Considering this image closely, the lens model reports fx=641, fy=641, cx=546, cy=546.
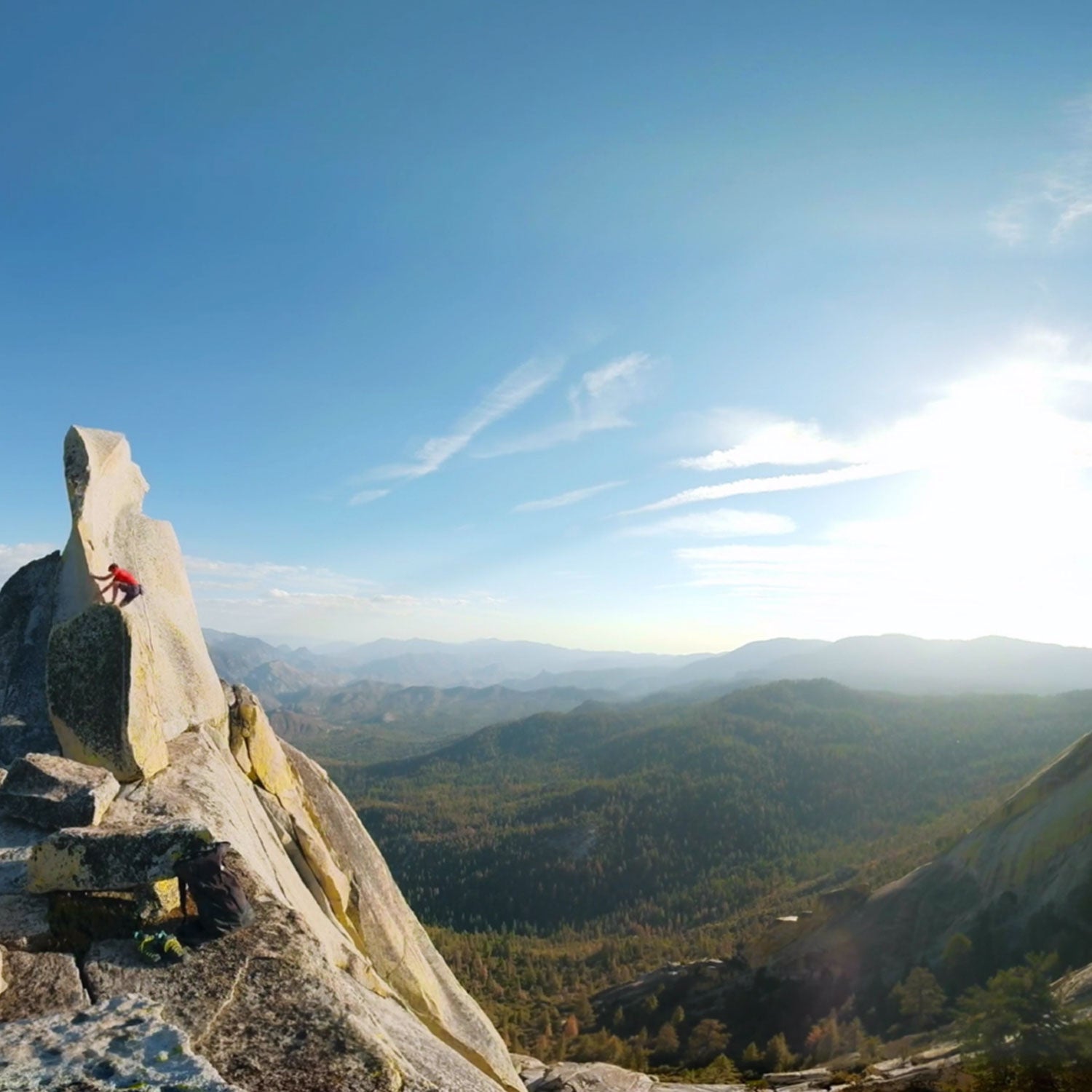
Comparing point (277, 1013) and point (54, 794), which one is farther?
point (54, 794)

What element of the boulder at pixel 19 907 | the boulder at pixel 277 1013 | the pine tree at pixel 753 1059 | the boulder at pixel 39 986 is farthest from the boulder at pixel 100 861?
the pine tree at pixel 753 1059

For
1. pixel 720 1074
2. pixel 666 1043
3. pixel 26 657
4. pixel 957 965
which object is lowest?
pixel 666 1043

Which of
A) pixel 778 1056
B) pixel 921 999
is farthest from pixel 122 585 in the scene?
pixel 778 1056

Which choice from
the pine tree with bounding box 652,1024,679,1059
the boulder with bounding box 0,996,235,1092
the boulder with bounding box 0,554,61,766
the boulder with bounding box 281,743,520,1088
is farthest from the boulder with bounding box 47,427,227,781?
the pine tree with bounding box 652,1024,679,1059

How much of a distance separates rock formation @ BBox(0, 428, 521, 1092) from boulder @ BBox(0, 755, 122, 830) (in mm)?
45

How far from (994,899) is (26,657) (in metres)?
59.6

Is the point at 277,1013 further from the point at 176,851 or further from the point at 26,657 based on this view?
the point at 26,657

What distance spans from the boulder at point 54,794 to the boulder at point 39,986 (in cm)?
293

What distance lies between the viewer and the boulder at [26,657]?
16781 mm

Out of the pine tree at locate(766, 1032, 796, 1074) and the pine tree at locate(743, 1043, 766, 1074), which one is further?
the pine tree at locate(743, 1043, 766, 1074)

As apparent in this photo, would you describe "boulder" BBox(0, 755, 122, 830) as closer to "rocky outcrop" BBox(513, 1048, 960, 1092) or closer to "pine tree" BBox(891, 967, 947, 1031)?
"rocky outcrop" BBox(513, 1048, 960, 1092)

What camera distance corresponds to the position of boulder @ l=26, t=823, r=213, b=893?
9.83 metres

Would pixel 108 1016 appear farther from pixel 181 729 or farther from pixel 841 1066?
pixel 841 1066

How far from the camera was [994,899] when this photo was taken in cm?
4638
